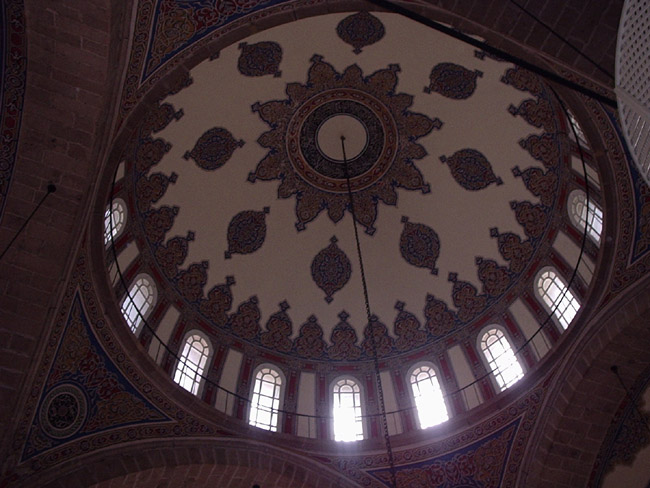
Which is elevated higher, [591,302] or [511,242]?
[511,242]

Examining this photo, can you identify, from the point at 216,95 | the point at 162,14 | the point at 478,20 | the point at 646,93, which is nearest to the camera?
the point at 646,93

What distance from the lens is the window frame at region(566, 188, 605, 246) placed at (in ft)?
33.6

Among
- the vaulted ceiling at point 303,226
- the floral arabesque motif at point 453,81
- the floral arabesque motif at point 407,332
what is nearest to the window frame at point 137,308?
the vaulted ceiling at point 303,226

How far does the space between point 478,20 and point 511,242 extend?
24.6ft

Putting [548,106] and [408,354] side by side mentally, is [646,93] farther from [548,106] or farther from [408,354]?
[408,354]

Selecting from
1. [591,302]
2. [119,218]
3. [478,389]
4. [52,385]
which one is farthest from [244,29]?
[478,389]

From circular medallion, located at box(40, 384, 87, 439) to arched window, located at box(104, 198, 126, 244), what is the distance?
8.10ft

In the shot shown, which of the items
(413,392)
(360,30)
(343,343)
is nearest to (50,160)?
(360,30)

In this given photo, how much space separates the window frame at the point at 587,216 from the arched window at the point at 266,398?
5.97 meters

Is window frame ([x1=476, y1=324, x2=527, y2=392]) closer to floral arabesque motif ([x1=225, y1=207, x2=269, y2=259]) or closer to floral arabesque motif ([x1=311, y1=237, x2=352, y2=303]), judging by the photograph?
floral arabesque motif ([x1=311, y1=237, x2=352, y2=303])

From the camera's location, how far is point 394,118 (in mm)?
13195

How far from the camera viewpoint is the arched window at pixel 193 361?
10727mm

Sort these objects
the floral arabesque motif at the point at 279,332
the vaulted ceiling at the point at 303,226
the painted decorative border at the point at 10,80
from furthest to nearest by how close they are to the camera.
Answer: the floral arabesque motif at the point at 279,332
the vaulted ceiling at the point at 303,226
the painted decorative border at the point at 10,80

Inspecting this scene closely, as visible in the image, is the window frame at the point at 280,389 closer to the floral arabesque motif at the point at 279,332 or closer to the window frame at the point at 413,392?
the floral arabesque motif at the point at 279,332
